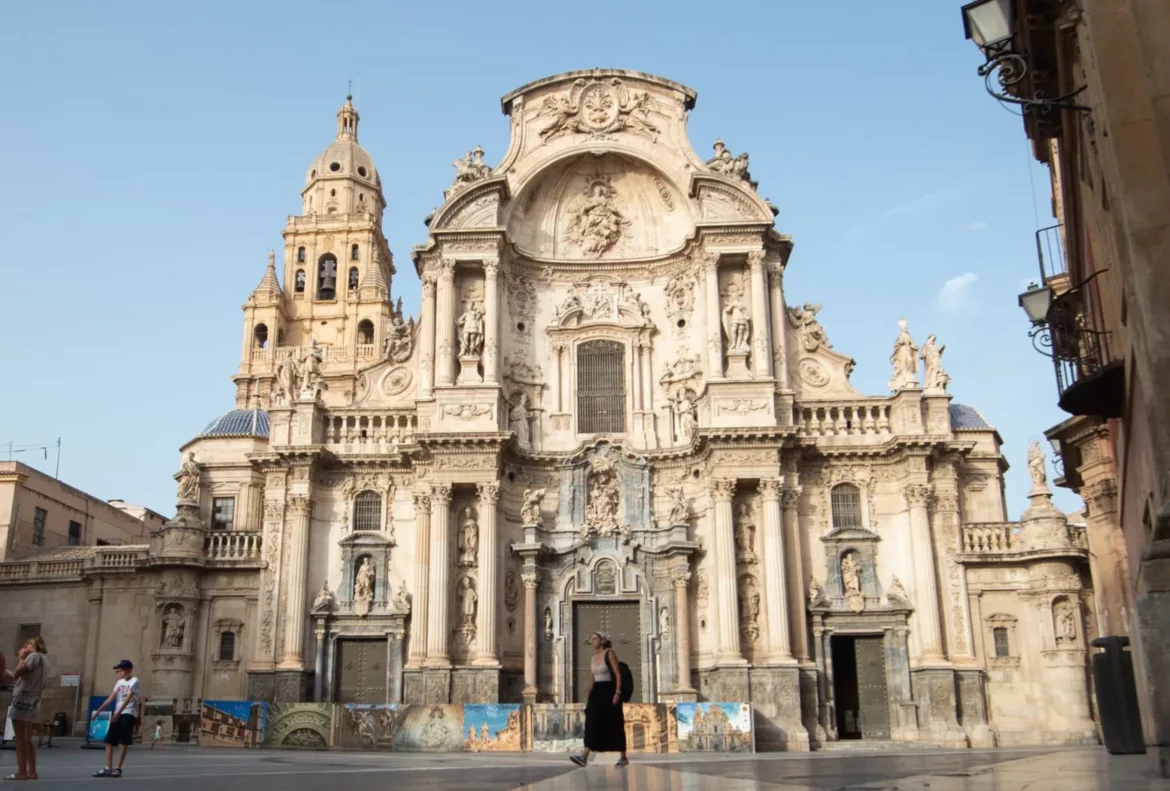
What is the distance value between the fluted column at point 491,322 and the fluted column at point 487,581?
3513 mm

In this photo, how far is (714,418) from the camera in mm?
32688

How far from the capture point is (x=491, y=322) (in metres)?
34.2

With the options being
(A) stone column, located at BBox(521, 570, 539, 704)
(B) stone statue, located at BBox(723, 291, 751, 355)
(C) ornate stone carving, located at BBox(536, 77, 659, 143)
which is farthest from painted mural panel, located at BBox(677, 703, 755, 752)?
(C) ornate stone carving, located at BBox(536, 77, 659, 143)

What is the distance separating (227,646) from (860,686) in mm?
18608

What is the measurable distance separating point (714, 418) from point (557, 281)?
24.8 ft

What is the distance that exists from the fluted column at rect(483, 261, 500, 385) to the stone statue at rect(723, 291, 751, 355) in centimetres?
697

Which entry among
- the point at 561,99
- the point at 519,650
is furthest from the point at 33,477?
the point at 561,99

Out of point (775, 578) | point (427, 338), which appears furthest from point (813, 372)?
point (427, 338)

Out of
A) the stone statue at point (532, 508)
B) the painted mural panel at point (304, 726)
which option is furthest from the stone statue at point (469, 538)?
the painted mural panel at point (304, 726)

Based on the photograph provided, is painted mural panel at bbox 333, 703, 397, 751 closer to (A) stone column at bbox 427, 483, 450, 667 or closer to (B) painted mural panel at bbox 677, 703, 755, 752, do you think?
(A) stone column at bbox 427, 483, 450, 667

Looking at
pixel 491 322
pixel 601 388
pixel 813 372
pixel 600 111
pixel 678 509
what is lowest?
pixel 678 509

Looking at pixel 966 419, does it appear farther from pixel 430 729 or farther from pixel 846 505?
pixel 430 729

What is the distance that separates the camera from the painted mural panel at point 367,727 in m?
27.9

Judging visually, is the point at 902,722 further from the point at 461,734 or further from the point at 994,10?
the point at 994,10
